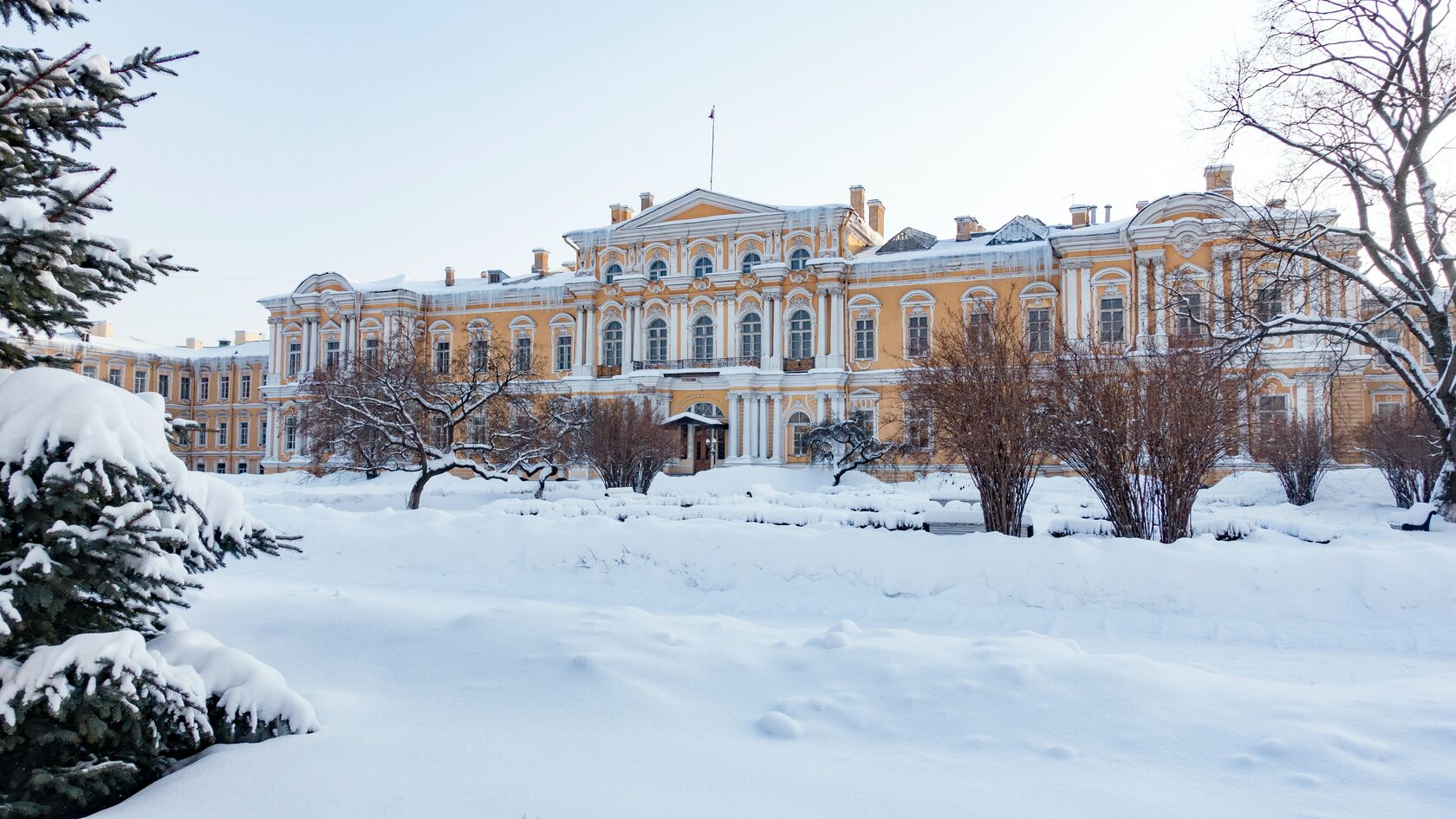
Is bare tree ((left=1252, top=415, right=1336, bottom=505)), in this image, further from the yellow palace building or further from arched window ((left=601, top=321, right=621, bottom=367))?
arched window ((left=601, top=321, right=621, bottom=367))

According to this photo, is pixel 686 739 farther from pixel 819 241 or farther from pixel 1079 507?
pixel 819 241

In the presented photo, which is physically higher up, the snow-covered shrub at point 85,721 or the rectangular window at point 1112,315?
the rectangular window at point 1112,315

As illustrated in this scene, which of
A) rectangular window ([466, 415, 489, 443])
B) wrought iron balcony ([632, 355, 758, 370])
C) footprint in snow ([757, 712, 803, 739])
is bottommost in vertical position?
footprint in snow ([757, 712, 803, 739])

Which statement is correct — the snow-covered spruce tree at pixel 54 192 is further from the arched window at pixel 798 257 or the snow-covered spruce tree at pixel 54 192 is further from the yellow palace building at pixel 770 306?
the arched window at pixel 798 257

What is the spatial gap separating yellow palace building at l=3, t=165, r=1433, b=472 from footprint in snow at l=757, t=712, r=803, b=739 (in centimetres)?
2614

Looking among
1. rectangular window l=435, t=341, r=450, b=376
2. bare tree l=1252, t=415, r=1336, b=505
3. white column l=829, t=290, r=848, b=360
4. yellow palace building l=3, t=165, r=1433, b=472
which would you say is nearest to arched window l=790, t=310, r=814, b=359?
yellow palace building l=3, t=165, r=1433, b=472

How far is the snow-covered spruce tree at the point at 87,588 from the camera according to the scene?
3527mm

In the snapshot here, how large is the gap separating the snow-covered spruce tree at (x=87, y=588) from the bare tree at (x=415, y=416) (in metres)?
14.1

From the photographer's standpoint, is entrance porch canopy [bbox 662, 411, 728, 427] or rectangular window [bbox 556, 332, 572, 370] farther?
rectangular window [bbox 556, 332, 572, 370]

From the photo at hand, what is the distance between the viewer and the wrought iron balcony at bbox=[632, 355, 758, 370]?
118ft

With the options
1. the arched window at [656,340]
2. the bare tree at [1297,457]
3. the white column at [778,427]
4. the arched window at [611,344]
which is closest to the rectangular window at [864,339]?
the white column at [778,427]

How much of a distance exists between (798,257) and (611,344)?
866 cm

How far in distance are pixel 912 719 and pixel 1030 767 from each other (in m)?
0.72

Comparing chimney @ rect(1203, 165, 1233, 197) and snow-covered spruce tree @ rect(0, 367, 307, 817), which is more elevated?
chimney @ rect(1203, 165, 1233, 197)
